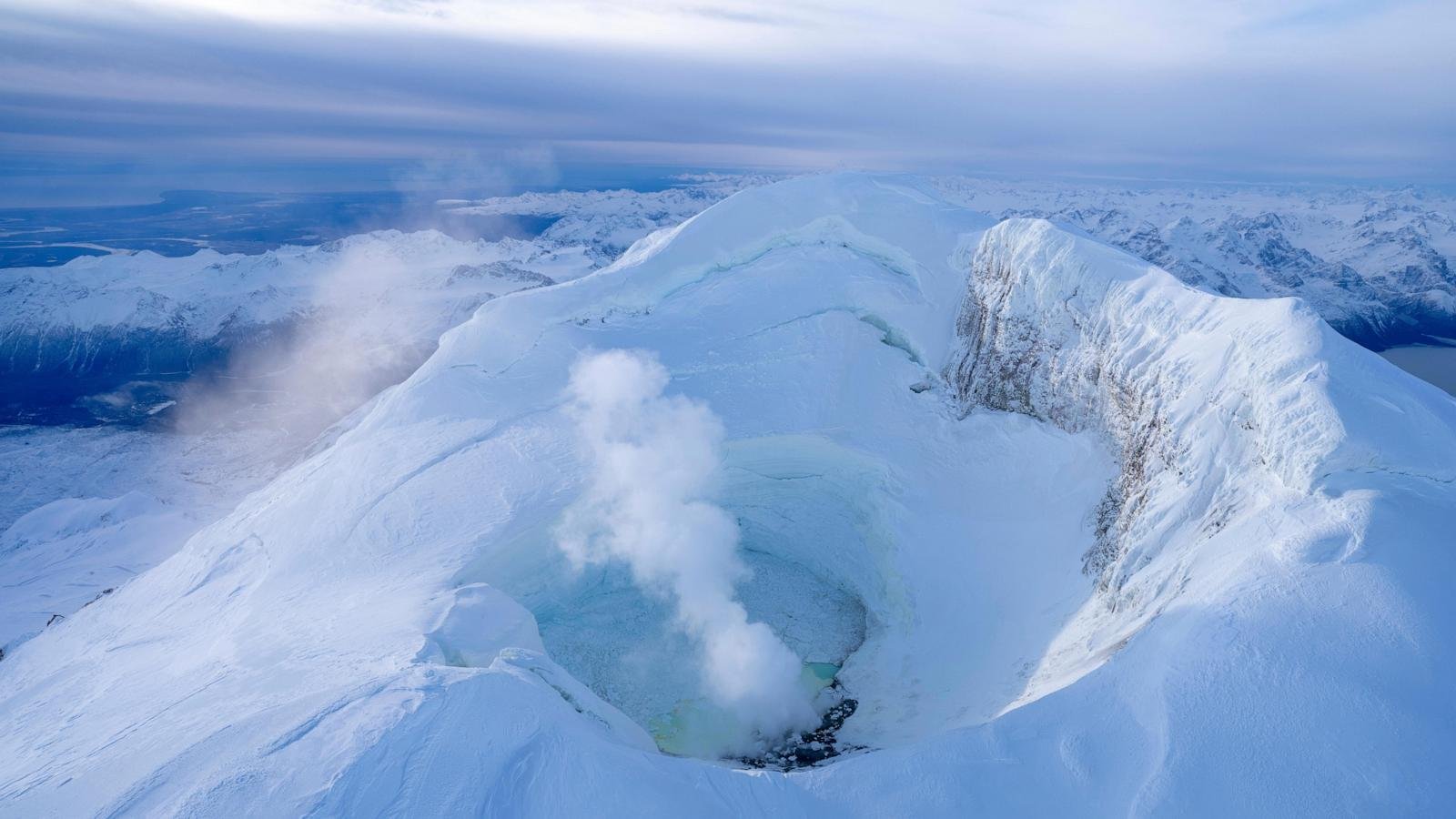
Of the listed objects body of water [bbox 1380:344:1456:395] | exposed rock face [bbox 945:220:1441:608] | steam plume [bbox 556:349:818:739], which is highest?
exposed rock face [bbox 945:220:1441:608]

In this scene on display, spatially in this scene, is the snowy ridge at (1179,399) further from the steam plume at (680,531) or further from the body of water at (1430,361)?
the body of water at (1430,361)

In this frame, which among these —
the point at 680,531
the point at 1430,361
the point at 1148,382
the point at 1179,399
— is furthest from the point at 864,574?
the point at 1430,361

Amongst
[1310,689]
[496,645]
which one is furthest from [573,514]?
[1310,689]

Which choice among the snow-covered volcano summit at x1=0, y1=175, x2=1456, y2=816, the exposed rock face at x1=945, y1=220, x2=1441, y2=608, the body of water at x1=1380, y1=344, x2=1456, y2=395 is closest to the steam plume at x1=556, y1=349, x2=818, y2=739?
the snow-covered volcano summit at x1=0, y1=175, x2=1456, y2=816

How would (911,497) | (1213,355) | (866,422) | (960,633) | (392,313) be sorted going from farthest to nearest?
(392,313), (866,422), (911,497), (960,633), (1213,355)

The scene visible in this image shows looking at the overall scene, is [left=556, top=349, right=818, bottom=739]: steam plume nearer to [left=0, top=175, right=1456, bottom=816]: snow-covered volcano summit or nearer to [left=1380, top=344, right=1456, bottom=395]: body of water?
[left=0, top=175, right=1456, bottom=816]: snow-covered volcano summit

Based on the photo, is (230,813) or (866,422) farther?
(866,422)

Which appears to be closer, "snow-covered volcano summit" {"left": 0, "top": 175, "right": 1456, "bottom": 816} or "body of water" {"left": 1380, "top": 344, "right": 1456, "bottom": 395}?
"snow-covered volcano summit" {"left": 0, "top": 175, "right": 1456, "bottom": 816}

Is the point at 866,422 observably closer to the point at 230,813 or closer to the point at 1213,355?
the point at 1213,355
